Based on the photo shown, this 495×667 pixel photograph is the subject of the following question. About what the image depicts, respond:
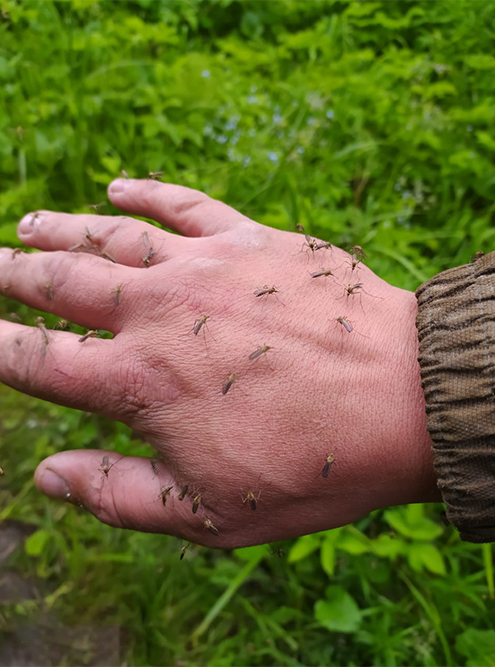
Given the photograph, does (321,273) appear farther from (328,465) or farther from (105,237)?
(105,237)

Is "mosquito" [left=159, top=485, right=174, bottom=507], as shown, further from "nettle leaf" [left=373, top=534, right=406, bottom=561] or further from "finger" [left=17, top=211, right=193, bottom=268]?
"nettle leaf" [left=373, top=534, right=406, bottom=561]

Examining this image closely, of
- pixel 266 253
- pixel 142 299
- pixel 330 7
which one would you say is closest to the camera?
pixel 142 299

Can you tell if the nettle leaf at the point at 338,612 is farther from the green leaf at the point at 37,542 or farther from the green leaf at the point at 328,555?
Answer: the green leaf at the point at 37,542

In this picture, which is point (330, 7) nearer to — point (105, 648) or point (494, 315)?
point (494, 315)

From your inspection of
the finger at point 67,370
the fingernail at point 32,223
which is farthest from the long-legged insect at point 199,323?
the fingernail at point 32,223

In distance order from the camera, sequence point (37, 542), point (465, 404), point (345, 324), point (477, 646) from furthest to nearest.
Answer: point (37, 542)
point (477, 646)
point (345, 324)
point (465, 404)

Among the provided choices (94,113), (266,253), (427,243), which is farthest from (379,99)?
(266,253)

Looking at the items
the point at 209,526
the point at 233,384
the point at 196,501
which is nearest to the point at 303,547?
the point at 209,526
